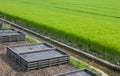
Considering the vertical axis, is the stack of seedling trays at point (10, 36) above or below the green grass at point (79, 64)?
above

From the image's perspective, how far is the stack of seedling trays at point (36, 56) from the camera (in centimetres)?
1089

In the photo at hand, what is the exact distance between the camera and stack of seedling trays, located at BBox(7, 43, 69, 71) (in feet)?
35.7

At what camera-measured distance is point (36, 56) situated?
460 inches

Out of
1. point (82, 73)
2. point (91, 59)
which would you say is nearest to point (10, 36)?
point (91, 59)

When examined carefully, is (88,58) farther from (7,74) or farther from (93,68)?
(7,74)

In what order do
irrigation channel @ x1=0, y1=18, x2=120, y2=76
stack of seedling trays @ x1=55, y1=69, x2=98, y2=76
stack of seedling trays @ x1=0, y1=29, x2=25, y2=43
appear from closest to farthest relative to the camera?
stack of seedling trays @ x1=55, y1=69, x2=98, y2=76 → irrigation channel @ x1=0, y1=18, x2=120, y2=76 → stack of seedling trays @ x1=0, y1=29, x2=25, y2=43

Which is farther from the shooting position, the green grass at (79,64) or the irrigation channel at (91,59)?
the irrigation channel at (91,59)

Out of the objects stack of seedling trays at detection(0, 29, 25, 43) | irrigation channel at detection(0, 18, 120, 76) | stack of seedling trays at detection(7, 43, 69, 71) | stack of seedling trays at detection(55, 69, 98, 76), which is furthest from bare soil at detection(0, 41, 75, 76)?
stack of seedling trays at detection(0, 29, 25, 43)

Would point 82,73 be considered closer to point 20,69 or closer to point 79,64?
point 79,64

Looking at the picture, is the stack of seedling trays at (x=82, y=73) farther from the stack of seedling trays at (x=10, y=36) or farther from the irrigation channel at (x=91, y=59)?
the stack of seedling trays at (x=10, y=36)

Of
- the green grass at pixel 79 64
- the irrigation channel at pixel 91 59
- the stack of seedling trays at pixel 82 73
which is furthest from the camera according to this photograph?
the irrigation channel at pixel 91 59

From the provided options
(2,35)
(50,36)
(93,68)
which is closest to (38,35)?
(50,36)

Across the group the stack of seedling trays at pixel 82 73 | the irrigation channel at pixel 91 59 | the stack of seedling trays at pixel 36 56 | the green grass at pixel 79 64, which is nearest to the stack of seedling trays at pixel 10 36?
the irrigation channel at pixel 91 59

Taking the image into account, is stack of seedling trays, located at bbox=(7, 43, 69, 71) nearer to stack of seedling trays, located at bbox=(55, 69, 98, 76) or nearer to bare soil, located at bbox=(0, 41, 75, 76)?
bare soil, located at bbox=(0, 41, 75, 76)
